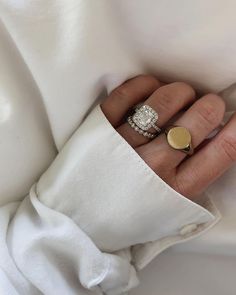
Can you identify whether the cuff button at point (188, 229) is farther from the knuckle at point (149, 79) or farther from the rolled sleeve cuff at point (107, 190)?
the knuckle at point (149, 79)

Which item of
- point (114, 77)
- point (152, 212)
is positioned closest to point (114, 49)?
point (114, 77)

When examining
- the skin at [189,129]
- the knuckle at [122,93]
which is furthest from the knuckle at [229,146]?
the knuckle at [122,93]

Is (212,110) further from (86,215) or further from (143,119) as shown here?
(86,215)

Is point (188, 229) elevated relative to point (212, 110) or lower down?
lower down

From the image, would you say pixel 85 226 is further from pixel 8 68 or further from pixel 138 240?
pixel 8 68

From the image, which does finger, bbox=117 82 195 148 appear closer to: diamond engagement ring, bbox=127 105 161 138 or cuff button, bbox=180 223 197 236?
diamond engagement ring, bbox=127 105 161 138

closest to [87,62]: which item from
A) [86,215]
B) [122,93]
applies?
[122,93]
